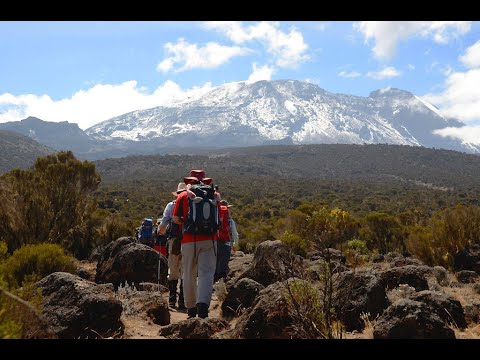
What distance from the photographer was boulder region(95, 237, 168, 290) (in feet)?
24.8

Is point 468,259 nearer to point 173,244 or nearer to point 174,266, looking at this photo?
point 174,266

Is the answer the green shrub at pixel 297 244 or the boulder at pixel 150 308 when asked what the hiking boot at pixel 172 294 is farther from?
the green shrub at pixel 297 244

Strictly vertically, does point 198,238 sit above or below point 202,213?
below

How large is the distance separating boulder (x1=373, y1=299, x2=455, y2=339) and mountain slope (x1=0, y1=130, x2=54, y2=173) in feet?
295

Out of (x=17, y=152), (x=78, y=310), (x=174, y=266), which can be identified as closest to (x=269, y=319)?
(x=78, y=310)

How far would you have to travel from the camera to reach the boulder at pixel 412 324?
11.3ft

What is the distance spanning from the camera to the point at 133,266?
7586mm

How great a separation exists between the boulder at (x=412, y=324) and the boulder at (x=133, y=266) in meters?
4.42

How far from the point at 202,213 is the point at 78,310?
61.5 inches

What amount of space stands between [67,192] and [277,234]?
8.92m

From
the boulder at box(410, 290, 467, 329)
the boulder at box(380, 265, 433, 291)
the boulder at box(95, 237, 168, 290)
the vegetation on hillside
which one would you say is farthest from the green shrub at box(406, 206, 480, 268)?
the boulder at box(95, 237, 168, 290)

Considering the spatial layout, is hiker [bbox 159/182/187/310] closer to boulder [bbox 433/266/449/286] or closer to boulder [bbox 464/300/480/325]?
boulder [bbox 464/300/480/325]
